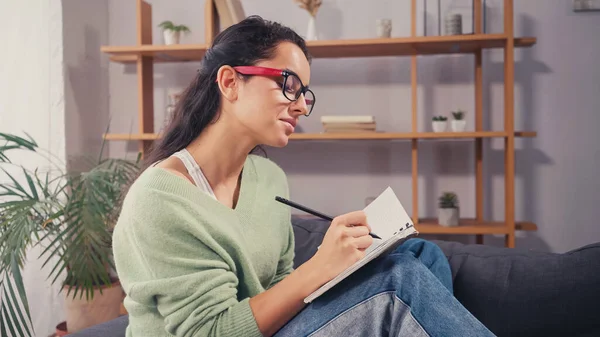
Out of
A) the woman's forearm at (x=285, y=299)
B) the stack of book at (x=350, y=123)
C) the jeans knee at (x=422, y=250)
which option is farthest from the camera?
the stack of book at (x=350, y=123)

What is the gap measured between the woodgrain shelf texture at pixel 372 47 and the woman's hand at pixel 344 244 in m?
1.65

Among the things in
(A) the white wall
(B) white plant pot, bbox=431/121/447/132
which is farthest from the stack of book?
(A) the white wall

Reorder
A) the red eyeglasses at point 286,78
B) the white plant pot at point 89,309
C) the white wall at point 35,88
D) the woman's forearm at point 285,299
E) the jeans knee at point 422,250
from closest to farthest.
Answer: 1. the woman's forearm at point 285,299
2. the red eyeglasses at point 286,78
3. the jeans knee at point 422,250
4. the white plant pot at point 89,309
5. the white wall at point 35,88

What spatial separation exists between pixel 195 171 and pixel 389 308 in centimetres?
50

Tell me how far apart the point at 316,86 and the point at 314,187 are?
50cm

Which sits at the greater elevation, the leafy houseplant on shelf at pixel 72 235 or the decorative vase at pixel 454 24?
the decorative vase at pixel 454 24

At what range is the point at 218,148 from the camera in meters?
1.37

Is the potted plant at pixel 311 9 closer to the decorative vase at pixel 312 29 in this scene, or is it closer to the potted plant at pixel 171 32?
the decorative vase at pixel 312 29

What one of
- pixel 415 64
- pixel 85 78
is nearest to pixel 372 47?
pixel 415 64

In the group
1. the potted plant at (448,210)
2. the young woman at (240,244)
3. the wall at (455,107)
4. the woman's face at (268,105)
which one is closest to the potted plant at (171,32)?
the wall at (455,107)

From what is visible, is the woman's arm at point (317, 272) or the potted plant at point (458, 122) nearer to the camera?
the woman's arm at point (317, 272)

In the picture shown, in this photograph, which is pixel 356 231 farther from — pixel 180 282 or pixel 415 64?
pixel 415 64

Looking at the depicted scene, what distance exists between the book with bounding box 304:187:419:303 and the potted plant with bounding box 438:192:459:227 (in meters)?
1.52

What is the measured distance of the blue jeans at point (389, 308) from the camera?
1.07 meters
